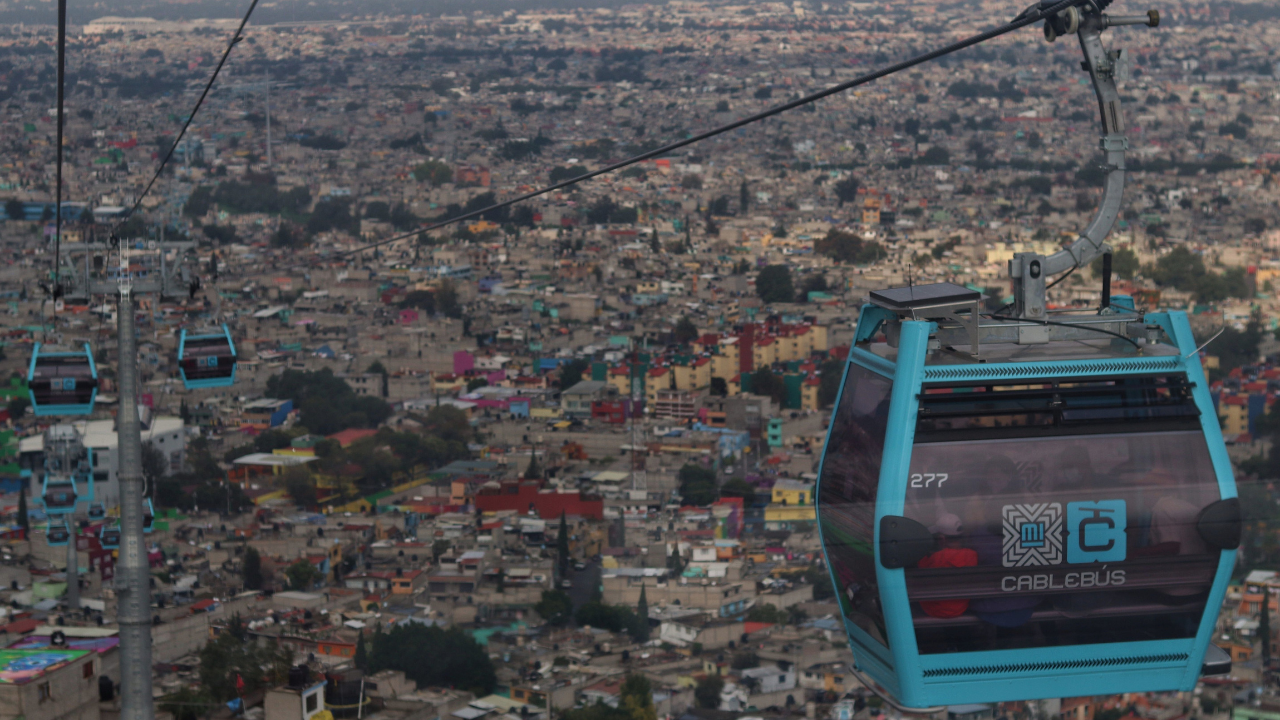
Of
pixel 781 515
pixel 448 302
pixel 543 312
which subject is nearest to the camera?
pixel 781 515

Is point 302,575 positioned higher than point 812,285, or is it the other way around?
point 812,285

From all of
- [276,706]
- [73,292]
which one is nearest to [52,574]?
[276,706]

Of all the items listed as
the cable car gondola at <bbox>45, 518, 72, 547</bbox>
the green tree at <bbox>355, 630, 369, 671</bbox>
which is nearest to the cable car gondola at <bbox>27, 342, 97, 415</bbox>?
the green tree at <bbox>355, 630, 369, 671</bbox>

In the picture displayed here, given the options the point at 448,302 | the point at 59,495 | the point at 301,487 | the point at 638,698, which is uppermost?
the point at 59,495

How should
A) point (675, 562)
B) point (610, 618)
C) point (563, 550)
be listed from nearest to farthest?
point (610, 618) → point (675, 562) → point (563, 550)

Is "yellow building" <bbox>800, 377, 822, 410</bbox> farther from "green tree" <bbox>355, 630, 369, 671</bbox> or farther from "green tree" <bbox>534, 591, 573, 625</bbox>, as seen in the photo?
"green tree" <bbox>355, 630, 369, 671</bbox>

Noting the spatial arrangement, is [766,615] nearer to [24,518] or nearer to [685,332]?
[24,518]

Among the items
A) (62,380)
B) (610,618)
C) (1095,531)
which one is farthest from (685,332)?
(1095,531)

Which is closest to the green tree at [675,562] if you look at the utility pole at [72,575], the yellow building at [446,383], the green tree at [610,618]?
the green tree at [610,618]
